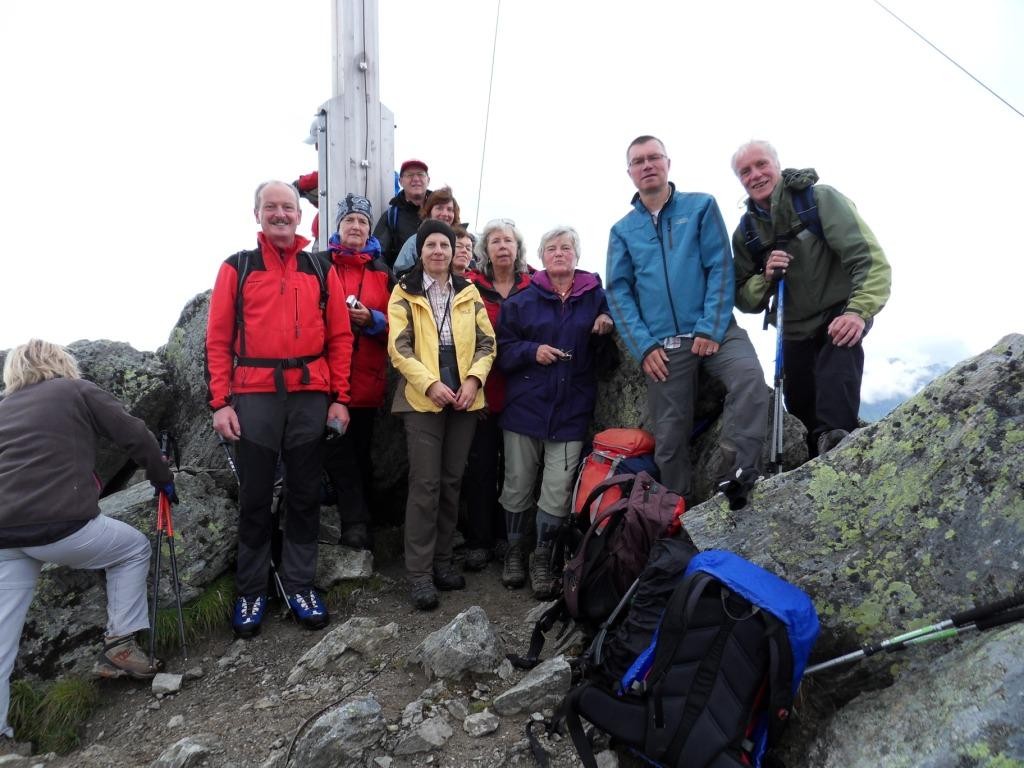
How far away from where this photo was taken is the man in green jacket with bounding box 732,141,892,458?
5.05 metres

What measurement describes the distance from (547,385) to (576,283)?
3.66 feet

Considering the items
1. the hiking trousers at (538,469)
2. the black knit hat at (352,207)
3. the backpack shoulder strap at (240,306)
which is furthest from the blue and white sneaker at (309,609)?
the black knit hat at (352,207)

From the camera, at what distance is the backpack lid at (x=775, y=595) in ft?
10.5

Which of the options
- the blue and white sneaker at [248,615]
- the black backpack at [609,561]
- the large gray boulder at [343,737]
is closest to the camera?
the large gray boulder at [343,737]

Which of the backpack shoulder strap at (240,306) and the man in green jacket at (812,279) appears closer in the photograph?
the man in green jacket at (812,279)

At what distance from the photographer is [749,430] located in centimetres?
523

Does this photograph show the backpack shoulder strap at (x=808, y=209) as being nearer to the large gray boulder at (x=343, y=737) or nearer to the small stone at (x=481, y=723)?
the small stone at (x=481, y=723)

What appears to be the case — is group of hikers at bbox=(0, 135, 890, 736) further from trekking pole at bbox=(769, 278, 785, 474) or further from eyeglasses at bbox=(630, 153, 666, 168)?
trekking pole at bbox=(769, 278, 785, 474)

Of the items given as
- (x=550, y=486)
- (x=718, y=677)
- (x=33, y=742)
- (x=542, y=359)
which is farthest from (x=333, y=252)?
(x=718, y=677)

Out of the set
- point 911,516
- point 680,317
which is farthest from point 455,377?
point 911,516

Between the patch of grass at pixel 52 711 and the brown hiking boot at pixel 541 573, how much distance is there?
12.0ft

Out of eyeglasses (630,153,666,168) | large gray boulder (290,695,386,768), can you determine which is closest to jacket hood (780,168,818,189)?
eyeglasses (630,153,666,168)

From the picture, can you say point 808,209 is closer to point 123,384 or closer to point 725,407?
point 725,407

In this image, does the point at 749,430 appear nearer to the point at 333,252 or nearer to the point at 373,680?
the point at 373,680
